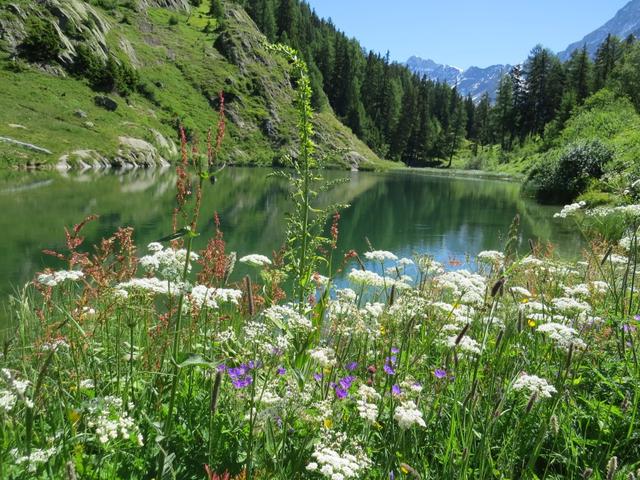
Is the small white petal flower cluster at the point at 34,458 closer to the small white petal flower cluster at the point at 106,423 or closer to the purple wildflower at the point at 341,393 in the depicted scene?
the small white petal flower cluster at the point at 106,423

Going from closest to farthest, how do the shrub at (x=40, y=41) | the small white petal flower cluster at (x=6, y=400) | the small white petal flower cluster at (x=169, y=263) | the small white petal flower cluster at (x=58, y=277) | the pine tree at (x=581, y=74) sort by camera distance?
the small white petal flower cluster at (x=6, y=400) < the small white petal flower cluster at (x=169, y=263) < the small white petal flower cluster at (x=58, y=277) < the shrub at (x=40, y=41) < the pine tree at (x=581, y=74)

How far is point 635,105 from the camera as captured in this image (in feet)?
209

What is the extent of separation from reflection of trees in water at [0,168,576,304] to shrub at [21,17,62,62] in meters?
30.9

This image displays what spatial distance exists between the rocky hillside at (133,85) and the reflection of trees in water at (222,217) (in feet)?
18.1

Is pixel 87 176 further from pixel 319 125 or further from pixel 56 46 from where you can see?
pixel 319 125

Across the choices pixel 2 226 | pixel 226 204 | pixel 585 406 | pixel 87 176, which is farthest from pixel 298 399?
pixel 87 176

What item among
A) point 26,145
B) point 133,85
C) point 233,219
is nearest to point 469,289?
point 233,219

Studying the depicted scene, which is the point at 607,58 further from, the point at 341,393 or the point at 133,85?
the point at 341,393

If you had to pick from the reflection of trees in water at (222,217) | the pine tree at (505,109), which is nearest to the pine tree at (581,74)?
the pine tree at (505,109)

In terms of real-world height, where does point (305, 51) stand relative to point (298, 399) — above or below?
above

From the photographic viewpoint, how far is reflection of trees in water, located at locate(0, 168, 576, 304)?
18.6 meters

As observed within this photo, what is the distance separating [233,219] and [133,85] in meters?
56.1

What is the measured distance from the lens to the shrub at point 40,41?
5922cm

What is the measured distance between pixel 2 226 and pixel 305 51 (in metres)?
125
